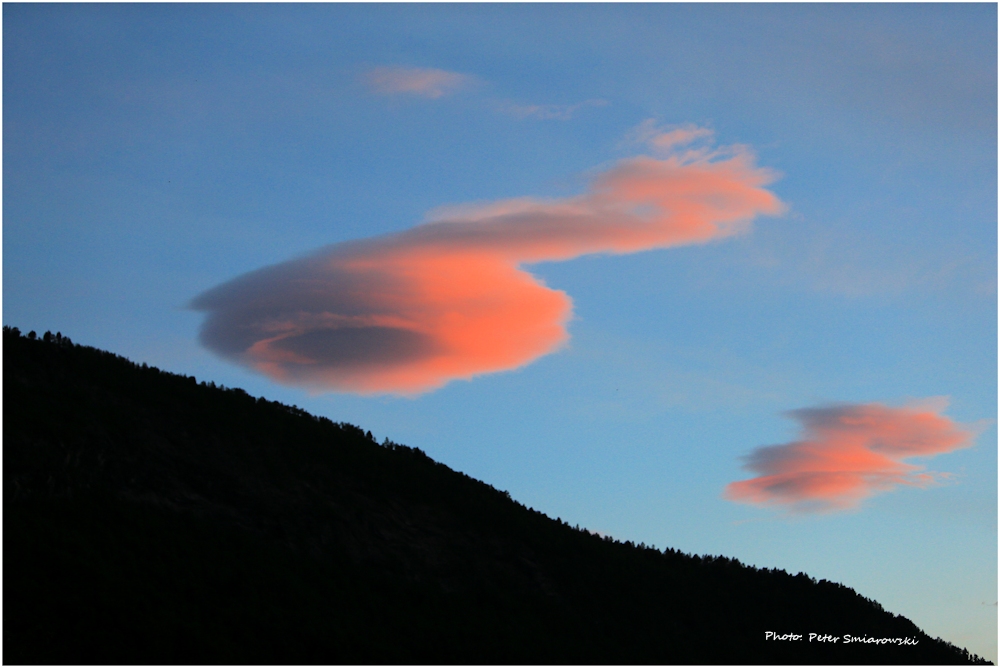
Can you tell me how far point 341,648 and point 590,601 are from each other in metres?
13.5

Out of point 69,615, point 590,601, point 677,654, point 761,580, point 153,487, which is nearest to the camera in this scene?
point 69,615

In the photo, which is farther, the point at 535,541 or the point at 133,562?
the point at 535,541

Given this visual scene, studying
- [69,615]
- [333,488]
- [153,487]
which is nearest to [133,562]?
[69,615]

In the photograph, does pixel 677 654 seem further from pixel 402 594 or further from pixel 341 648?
pixel 341 648

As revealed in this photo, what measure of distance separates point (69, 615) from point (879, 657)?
31.7 meters

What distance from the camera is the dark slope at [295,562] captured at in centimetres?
2195

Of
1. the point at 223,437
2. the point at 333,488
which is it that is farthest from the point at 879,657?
the point at 223,437

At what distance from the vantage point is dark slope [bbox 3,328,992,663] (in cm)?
2195

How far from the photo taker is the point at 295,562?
27922 mm

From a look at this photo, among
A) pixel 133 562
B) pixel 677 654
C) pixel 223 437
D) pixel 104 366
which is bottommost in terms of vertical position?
pixel 677 654

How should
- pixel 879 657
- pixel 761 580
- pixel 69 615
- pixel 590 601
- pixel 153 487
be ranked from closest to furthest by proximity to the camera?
pixel 69 615
pixel 153 487
pixel 590 601
pixel 879 657
pixel 761 580

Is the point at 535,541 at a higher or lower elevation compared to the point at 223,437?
lower

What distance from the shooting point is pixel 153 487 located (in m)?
27.8

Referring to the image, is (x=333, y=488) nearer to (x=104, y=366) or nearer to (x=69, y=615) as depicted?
(x=104, y=366)
